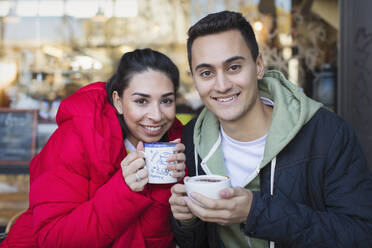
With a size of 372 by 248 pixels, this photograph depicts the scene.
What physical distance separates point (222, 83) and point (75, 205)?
99 centimetres

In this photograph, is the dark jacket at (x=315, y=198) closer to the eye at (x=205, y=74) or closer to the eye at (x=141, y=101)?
the eye at (x=205, y=74)

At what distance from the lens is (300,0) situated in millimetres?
5145

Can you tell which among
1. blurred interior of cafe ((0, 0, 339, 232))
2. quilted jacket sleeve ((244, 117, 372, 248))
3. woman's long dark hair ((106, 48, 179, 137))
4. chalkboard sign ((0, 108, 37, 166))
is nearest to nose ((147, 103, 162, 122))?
woman's long dark hair ((106, 48, 179, 137))

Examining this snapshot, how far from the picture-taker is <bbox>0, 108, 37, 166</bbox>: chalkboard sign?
17.8ft

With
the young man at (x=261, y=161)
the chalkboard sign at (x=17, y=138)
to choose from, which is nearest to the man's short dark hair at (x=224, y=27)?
the young man at (x=261, y=161)

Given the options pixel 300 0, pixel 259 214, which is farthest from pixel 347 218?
pixel 300 0

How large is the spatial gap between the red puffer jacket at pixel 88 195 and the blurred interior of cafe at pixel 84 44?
12.4 ft

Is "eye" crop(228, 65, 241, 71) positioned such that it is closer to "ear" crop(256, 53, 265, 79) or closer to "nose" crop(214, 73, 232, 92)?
"nose" crop(214, 73, 232, 92)

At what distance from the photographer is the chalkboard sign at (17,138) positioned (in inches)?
213

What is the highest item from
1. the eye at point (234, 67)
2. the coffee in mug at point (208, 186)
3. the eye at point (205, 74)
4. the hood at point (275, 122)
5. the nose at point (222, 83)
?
the eye at point (234, 67)

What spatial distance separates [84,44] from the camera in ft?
21.3

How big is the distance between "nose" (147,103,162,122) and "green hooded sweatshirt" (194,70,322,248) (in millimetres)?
299

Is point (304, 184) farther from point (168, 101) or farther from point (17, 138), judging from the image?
point (17, 138)

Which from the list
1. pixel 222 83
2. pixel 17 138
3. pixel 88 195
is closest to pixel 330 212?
pixel 222 83
